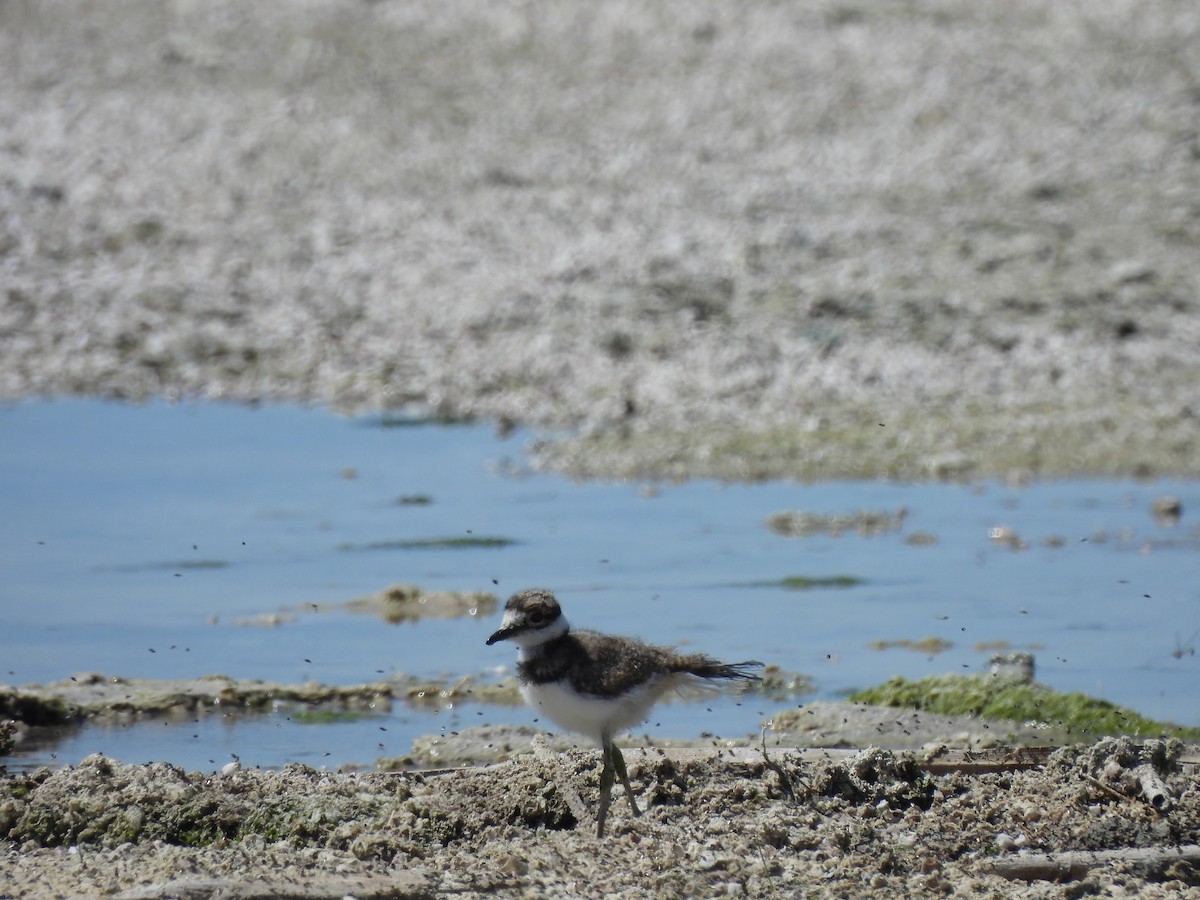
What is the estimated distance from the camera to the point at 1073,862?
4531mm

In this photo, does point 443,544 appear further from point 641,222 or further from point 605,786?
point 641,222

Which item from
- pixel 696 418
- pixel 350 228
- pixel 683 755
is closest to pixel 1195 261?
pixel 696 418

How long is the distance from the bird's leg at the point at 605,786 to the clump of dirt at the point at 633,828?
5 cm

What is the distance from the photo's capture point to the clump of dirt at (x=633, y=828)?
4.43 meters

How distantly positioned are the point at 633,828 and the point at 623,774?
0.27 m

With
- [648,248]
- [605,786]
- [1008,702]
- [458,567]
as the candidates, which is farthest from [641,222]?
[605,786]

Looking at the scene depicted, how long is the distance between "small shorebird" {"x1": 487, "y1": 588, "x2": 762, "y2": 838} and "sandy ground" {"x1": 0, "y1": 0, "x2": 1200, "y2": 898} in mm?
231

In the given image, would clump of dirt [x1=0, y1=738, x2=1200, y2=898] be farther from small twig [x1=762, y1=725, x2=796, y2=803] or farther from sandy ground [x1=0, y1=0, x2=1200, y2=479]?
sandy ground [x1=0, y1=0, x2=1200, y2=479]

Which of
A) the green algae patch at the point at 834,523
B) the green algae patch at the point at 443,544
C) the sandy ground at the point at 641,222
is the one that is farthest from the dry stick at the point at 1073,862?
the sandy ground at the point at 641,222

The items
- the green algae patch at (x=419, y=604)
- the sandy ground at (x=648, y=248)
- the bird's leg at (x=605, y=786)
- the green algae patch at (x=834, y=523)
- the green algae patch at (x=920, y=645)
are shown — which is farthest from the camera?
the green algae patch at (x=834, y=523)

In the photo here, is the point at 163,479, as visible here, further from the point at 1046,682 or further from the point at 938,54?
the point at 938,54

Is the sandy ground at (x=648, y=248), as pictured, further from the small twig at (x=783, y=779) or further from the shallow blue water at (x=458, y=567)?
the shallow blue water at (x=458, y=567)

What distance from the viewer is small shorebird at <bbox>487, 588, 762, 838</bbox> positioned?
5113mm

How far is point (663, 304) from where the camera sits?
12.6m
